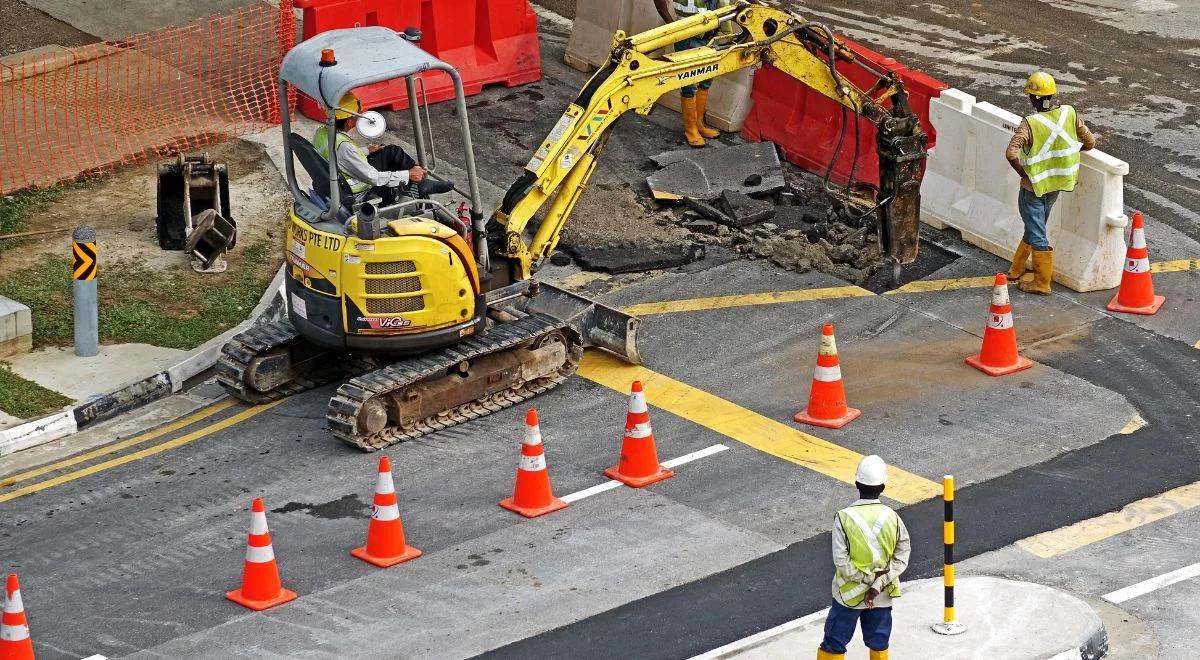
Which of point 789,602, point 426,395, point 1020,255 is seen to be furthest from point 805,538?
point 1020,255

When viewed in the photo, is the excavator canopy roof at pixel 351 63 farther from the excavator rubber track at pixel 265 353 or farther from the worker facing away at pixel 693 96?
the worker facing away at pixel 693 96

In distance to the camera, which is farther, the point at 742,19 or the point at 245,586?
the point at 742,19

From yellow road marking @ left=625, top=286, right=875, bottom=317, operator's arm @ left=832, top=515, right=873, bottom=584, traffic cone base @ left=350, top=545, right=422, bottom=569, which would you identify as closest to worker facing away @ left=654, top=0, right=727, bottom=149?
yellow road marking @ left=625, top=286, right=875, bottom=317

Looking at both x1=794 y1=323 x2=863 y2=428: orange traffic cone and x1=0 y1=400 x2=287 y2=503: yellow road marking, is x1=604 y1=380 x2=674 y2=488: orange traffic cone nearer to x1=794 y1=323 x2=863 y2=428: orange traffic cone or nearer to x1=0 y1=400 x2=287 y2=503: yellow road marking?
x1=794 y1=323 x2=863 y2=428: orange traffic cone

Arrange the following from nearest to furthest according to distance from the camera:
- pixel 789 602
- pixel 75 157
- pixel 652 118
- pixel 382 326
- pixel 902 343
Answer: pixel 789 602, pixel 382 326, pixel 902 343, pixel 75 157, pixel 652 118

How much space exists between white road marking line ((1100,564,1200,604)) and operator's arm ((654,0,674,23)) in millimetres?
8935

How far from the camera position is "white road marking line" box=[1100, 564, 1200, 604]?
1122 centimetres

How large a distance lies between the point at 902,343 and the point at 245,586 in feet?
20.0

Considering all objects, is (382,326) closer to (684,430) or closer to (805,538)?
(684,430)

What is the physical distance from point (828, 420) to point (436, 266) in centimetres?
303

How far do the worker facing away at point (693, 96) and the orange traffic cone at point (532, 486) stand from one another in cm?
743

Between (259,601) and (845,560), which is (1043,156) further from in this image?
(259,601)

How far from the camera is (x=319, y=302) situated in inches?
533

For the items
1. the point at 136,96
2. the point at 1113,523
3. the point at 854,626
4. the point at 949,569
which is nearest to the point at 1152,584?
the point at 1113,523
